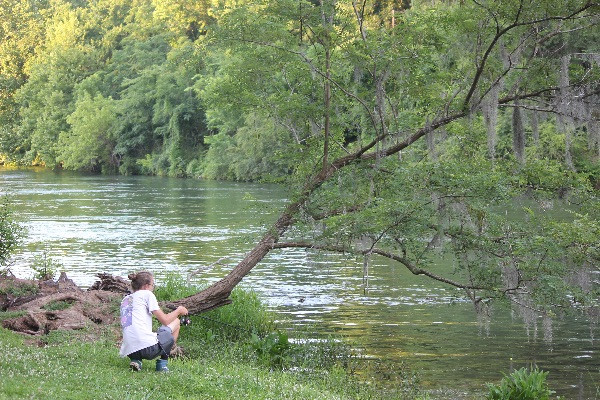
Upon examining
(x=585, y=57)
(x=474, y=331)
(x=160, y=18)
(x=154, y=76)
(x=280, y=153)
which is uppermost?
(x=160, y=18)

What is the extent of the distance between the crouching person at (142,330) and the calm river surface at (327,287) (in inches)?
170

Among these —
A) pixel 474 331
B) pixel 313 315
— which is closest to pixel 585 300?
pixel 474 331

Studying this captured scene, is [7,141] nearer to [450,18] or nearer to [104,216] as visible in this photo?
[104,216]

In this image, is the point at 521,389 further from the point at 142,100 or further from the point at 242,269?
the point at 142,100

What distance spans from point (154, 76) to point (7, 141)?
82.3 feet

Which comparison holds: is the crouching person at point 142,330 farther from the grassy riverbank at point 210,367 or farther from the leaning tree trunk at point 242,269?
the leaning tree trunk at point 242,269

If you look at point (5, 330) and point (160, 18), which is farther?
point (160, 18)

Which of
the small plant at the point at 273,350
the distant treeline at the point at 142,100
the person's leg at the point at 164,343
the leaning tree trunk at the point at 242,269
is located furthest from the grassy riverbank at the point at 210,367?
the distant treeline at the point at 142,100

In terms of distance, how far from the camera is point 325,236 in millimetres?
13016

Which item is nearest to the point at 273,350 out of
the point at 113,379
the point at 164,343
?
the point at 164,343

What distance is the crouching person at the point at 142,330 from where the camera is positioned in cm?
916

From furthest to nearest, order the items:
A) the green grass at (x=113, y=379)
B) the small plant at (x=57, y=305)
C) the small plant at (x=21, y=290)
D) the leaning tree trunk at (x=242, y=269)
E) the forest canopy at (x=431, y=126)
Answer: the small plant at (x=21, y=290) < the leaning tree trunk at (x=242, y=269) < the small plant at (x=57, y=305) < the forest canopy at (x=431, y=126) < the green grass at (x=113, y=379)

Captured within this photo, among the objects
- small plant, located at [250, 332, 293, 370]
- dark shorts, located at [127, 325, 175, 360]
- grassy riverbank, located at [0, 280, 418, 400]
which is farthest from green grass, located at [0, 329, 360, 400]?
small plant, located at [250, 332, 293, 370]

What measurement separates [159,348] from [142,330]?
29 centimetres
